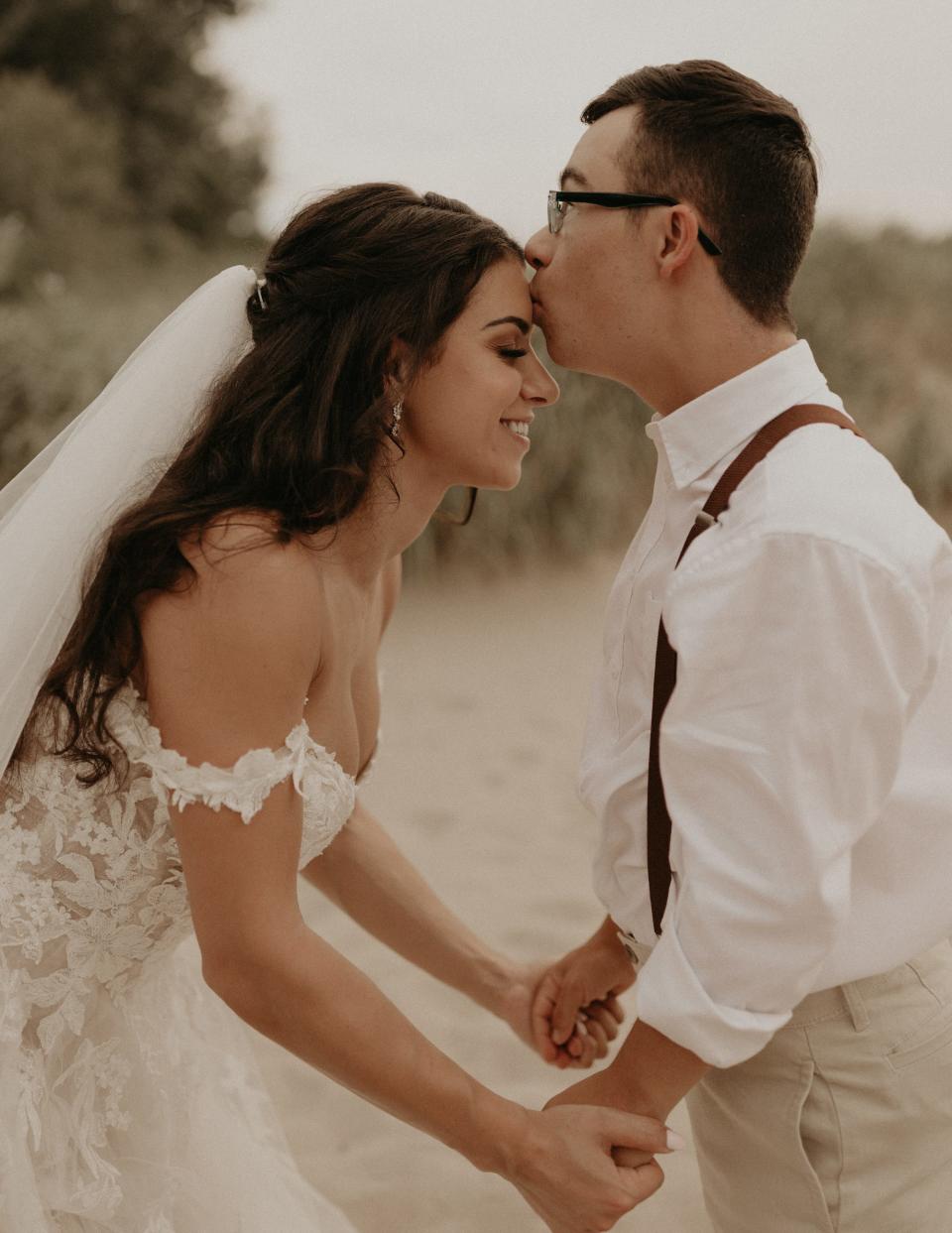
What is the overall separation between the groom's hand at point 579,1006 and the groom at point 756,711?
35 cm

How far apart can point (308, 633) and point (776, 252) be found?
37.1 inches

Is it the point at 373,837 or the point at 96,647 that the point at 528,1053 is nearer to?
the point at 373,837

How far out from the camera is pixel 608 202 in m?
1.94

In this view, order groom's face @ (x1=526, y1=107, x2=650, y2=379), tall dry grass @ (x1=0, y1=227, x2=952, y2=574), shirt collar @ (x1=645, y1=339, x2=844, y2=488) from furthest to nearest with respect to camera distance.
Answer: tall dry grass @ (x1=0, y1=227, x2=952, y2=574) → groom's face @ (x1=526, y1=107, x2=650, y2=379) → shirt collar @ (x1=645, y1=339, x2=844, y2=488)

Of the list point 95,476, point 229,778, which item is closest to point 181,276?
point 95,476

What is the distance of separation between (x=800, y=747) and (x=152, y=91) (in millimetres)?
20118

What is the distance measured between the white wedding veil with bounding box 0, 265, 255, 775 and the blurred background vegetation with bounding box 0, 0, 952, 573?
1.34ft

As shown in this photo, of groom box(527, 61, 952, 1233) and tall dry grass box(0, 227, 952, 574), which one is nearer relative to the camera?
groom box(527, 61, 952, 1233)

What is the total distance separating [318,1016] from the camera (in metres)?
1.87

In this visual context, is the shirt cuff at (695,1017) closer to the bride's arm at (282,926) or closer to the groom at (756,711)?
the groom at (756,711)

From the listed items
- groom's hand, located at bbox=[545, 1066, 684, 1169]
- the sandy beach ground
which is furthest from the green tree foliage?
groom's hand, located at bbox=[545, 1066, 684, 1169]

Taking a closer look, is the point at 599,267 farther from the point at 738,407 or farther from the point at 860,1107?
the point at 860,1107

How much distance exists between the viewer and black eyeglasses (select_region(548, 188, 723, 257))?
6.14 feet

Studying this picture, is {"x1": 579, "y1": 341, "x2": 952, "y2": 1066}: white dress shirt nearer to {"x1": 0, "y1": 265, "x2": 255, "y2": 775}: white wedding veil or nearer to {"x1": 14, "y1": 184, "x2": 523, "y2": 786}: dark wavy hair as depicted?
{"x1": 14, "y1": 184, "x2": 523, "y2": 786}: dark wavy hair
